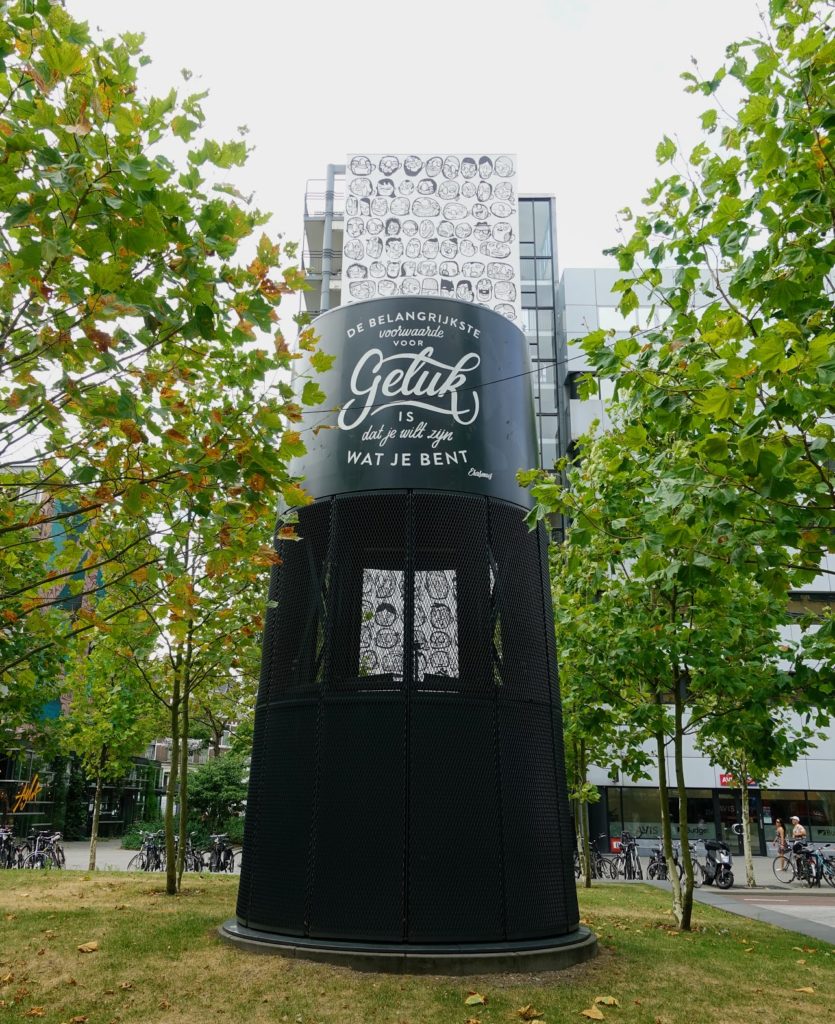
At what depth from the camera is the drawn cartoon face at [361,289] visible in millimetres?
41969

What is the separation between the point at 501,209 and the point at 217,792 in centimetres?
3291

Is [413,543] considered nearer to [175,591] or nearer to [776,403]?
[175,591]

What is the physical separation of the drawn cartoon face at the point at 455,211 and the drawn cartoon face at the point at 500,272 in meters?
4.88

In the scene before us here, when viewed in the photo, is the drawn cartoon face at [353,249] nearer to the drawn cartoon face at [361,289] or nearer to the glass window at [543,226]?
the drawn cartoon face at [361,289]

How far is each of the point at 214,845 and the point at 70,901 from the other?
477 inches

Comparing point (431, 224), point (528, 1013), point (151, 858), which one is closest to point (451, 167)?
point (431, 224)

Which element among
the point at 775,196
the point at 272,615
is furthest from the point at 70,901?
the point at 775,196

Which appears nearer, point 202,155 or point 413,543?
point 202,155

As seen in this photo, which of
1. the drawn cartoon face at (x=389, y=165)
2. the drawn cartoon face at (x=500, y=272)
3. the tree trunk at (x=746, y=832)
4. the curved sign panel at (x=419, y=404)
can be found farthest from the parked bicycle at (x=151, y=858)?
the drawn cartoon face at (x=389, y=165)

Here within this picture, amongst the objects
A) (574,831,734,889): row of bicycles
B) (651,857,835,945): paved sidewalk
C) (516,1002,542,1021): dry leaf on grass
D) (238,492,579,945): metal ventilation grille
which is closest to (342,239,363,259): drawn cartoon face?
(574,831,734,889): row of bicycles

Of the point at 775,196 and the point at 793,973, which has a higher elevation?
the point at 775,196

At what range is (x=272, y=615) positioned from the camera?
370 inches

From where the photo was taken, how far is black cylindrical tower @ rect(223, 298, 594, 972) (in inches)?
295

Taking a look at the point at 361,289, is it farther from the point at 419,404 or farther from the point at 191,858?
the point at 419,404
